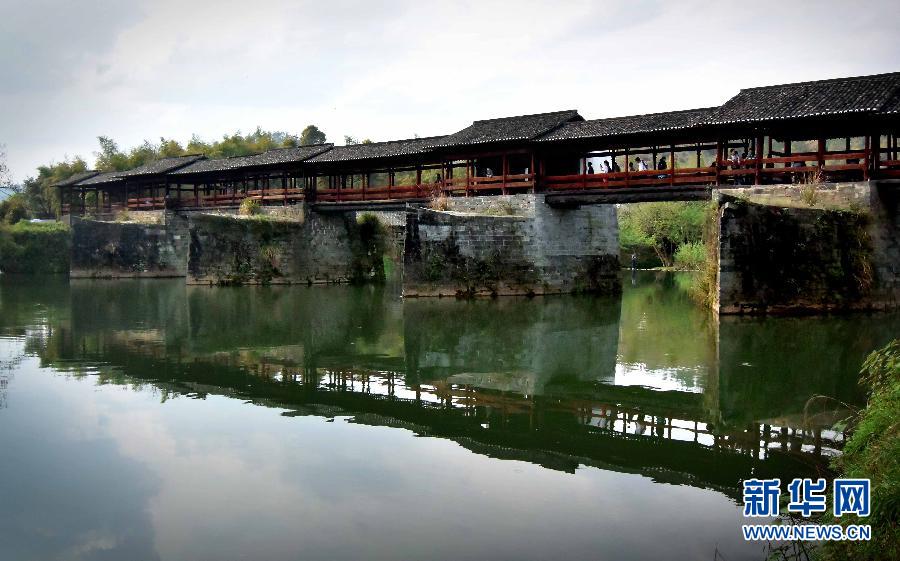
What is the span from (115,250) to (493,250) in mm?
22008

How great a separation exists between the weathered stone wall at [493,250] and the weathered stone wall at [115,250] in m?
19.0

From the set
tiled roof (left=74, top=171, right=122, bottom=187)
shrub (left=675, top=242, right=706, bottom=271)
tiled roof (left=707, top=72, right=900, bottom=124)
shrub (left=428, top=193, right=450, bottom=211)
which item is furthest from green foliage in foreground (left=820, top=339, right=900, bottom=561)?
tiled roof (left=74, top=171, right=122, bottom=187)

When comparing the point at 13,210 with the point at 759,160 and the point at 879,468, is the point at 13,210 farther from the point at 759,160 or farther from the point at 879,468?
the point at 879,468

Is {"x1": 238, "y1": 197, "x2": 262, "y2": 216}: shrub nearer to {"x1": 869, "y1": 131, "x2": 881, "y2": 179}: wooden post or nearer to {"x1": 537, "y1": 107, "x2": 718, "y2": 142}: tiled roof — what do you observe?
{"x1": 537, "y1": 107, "x2": 718, "y2": 142}: tiled roof

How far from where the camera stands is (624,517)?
580cm

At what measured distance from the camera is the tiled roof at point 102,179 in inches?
1766

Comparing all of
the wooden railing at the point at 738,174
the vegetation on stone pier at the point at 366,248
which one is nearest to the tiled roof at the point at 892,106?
the wooden railing at the point at 738,174

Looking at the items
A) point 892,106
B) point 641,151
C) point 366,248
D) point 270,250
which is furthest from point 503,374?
point 366,248

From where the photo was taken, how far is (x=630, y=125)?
23078 mm

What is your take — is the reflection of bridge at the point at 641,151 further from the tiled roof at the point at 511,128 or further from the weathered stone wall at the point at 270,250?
the weathered stone wall at the point at 270,250

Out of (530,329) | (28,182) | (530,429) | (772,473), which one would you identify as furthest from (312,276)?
(28,182)

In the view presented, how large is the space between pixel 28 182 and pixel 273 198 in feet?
131

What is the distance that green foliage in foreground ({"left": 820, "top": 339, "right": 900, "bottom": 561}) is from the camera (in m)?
4.43

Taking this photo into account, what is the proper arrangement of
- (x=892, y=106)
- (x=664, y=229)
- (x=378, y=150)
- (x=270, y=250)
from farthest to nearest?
(x=664, y=229), (x=270, y=250), (x=378, y=150), (x=892, y=106)
